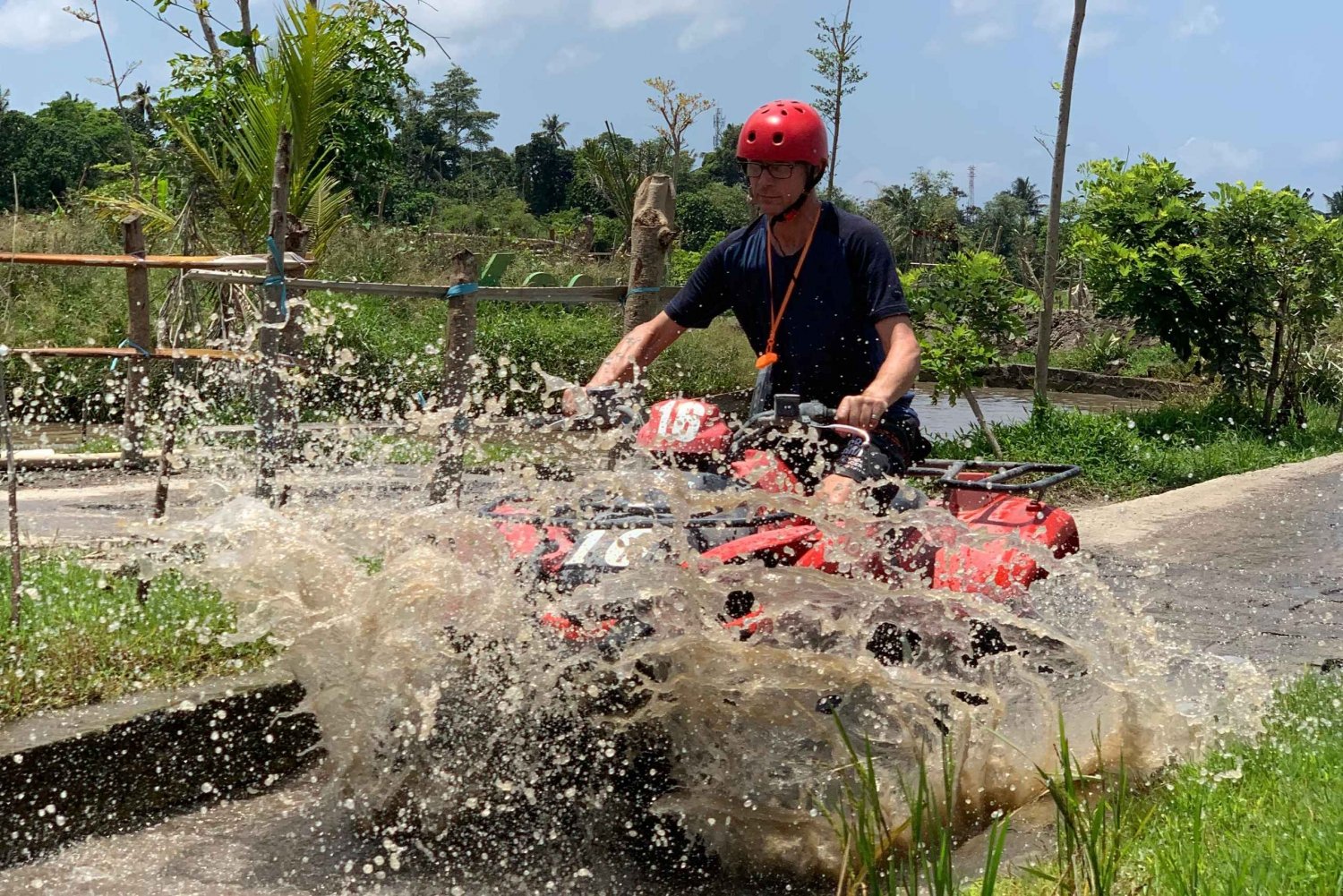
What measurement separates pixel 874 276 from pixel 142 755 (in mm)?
2667

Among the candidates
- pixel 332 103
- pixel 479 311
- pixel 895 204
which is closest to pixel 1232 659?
pixel 332 103

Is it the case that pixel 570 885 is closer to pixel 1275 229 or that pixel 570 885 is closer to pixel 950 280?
pixel 950 280

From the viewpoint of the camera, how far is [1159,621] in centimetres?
601

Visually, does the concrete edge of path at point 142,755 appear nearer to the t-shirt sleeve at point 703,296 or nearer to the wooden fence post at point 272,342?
the wooden fence post at point 272,342

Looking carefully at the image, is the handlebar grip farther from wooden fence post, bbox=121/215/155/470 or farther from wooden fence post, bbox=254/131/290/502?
wooden fence post, bbox=121/215/155/470

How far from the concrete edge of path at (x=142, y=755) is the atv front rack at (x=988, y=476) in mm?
2182

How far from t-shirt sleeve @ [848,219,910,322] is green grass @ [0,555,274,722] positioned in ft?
7.62

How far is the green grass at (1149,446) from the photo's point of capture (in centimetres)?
1052

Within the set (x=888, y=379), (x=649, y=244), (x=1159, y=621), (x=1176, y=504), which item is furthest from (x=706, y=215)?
(x=888, y=379)

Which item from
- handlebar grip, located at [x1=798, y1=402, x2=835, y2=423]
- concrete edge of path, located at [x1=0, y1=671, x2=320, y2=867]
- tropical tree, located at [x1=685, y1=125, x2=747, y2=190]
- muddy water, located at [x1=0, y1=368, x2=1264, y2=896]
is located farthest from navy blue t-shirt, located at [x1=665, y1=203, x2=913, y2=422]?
tropical tree, located at [x1=685, y1=125, x2=747, y2=190]

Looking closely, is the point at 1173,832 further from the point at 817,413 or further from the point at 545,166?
the point at 545,166

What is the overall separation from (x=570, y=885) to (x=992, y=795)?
50.1 inches

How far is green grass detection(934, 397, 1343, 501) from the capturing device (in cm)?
1052

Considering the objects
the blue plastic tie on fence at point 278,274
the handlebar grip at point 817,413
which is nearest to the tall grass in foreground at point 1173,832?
the handlebar grip at point 817,413
